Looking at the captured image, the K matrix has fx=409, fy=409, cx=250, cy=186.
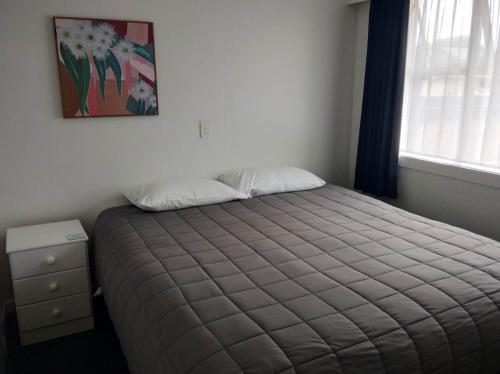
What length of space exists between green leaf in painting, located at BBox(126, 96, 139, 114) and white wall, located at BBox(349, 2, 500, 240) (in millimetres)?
1900

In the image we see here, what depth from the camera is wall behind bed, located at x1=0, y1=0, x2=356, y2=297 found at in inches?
98.7

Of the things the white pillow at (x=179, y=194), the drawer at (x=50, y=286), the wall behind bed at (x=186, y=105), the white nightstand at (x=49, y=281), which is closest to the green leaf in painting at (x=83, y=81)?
the wall behind bed at (x=186, y=105)

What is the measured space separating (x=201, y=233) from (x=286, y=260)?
0.58m

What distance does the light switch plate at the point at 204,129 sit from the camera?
3.05 metres

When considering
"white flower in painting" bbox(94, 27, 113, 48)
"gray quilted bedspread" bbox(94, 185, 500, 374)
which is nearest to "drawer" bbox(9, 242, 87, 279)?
"gray quilted bedspread" bbox(94, 185, 500, 374)

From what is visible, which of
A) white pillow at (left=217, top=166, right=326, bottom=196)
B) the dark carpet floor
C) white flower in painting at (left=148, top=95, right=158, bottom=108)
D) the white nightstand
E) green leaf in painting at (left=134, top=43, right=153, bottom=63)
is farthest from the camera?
white pillow at (left=217, top=166, right=326, bottom=196)

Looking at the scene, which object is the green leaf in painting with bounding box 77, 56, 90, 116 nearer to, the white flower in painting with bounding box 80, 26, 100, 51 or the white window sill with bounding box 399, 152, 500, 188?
the white flower in painting with bounding box 80, 26, 100, 51

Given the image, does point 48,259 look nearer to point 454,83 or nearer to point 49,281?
point 49,281

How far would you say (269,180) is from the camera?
306 cm

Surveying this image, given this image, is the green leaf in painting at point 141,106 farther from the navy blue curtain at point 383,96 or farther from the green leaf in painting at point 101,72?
the navy blue curtain at point 383,96

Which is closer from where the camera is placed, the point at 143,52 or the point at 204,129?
the point at 143,52

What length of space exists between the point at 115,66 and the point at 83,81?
227 mm

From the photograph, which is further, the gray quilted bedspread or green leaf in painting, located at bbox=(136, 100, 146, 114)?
green leaf in painting, located at bbox=(136, 100, 146, 114)

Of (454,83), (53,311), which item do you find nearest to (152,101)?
(53,311)
